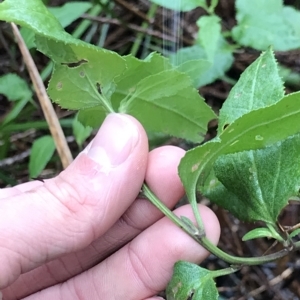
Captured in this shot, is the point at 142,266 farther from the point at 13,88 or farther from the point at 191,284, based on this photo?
the point at 13,88

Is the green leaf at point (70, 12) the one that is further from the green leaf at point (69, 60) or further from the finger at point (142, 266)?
the finger at point (142, 266)

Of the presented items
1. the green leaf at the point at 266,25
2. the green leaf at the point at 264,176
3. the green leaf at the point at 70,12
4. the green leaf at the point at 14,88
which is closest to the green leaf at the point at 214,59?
the green leaf at the point at 266,25

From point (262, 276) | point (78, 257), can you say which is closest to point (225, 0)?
point (262, 276)

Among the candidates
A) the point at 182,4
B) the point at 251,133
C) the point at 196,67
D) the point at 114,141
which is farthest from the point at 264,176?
the point at 182,4

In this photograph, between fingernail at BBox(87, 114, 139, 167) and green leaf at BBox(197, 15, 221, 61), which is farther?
green leaf at BBox(197, 15, 221, 61)

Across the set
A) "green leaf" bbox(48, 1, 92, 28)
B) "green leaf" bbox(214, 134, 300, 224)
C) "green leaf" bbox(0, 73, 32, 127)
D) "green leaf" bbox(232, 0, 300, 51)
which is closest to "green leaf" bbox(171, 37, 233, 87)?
"green leaf" bbox(232, 0, 300, 51)

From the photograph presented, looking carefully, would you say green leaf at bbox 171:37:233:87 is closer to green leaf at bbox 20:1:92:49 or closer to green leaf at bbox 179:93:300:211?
green leaf at bbox 20:1:92:49

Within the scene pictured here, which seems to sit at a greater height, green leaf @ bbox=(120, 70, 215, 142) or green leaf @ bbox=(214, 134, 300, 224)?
green leaf @ bbox=(120, 70, 215, 142)
